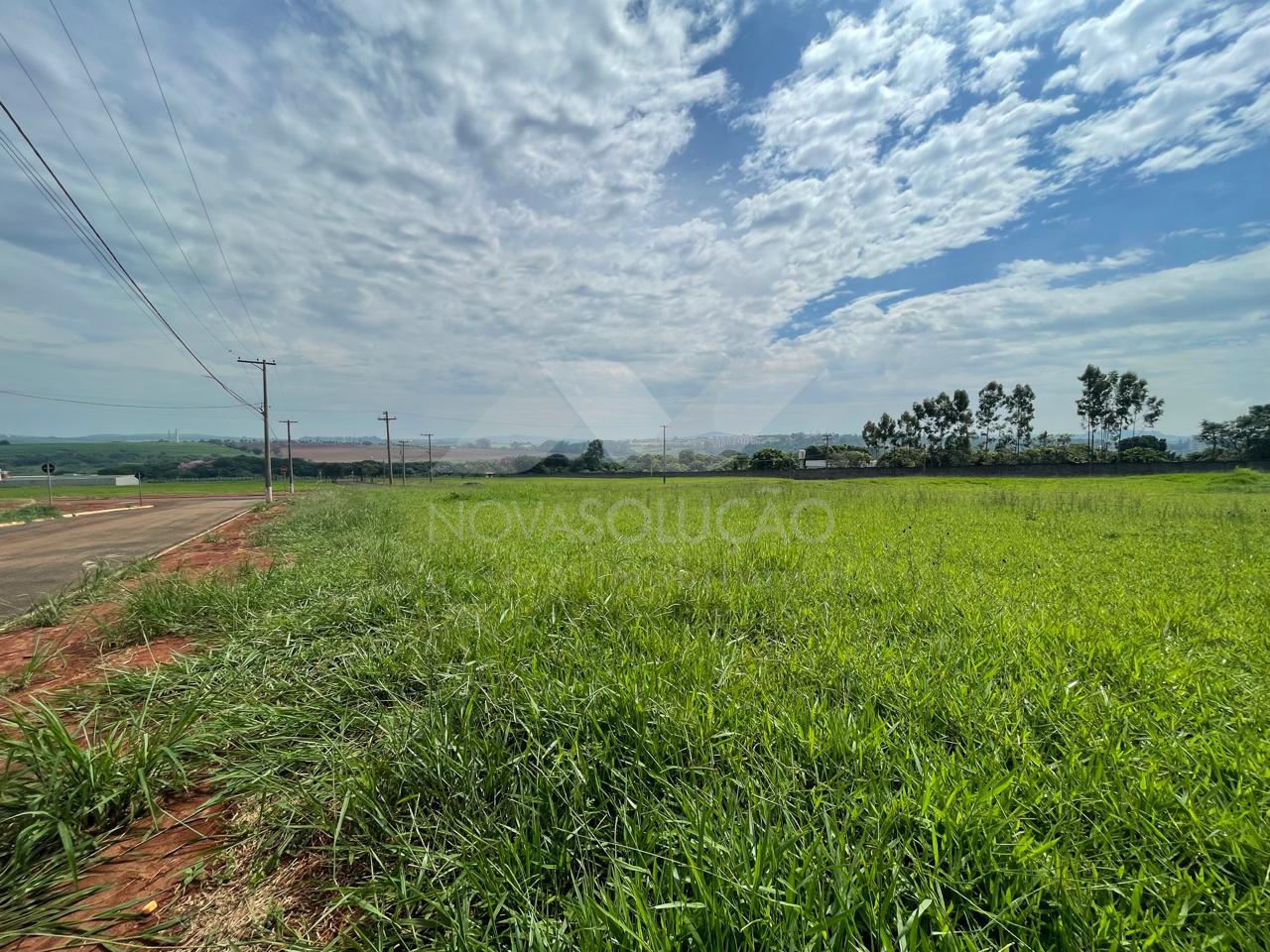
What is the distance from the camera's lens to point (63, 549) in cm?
943

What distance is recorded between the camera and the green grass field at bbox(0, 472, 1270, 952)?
49.8 inches

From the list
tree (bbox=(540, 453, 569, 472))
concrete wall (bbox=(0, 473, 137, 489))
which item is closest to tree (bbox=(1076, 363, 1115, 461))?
tree (bbox=(540, 453, 569, 472))

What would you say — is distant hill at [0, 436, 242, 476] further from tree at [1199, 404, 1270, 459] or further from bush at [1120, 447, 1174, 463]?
tree at [1199, 404, 1270, 459]

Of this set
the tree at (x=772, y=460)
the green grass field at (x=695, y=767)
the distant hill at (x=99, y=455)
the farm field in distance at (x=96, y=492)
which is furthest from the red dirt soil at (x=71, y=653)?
the distant hill at (x=99, y=455)

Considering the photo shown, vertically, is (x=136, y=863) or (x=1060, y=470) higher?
(x=1060, y=470)

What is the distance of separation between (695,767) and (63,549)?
13995 mm

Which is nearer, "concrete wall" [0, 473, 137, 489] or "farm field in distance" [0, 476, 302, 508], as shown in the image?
"farm field in distance" [0, 476, 302, 508]

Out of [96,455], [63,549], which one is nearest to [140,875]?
[63,549]

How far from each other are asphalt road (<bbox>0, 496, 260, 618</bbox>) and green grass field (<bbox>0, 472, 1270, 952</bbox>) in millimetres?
4061

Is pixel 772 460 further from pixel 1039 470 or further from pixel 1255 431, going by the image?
pixel 1255 431

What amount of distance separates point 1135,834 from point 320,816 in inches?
107

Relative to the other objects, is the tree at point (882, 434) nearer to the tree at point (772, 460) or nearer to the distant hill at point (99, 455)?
the tree at point (772, 460)

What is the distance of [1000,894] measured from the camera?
1296mm

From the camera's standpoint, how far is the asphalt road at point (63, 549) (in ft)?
19.1
